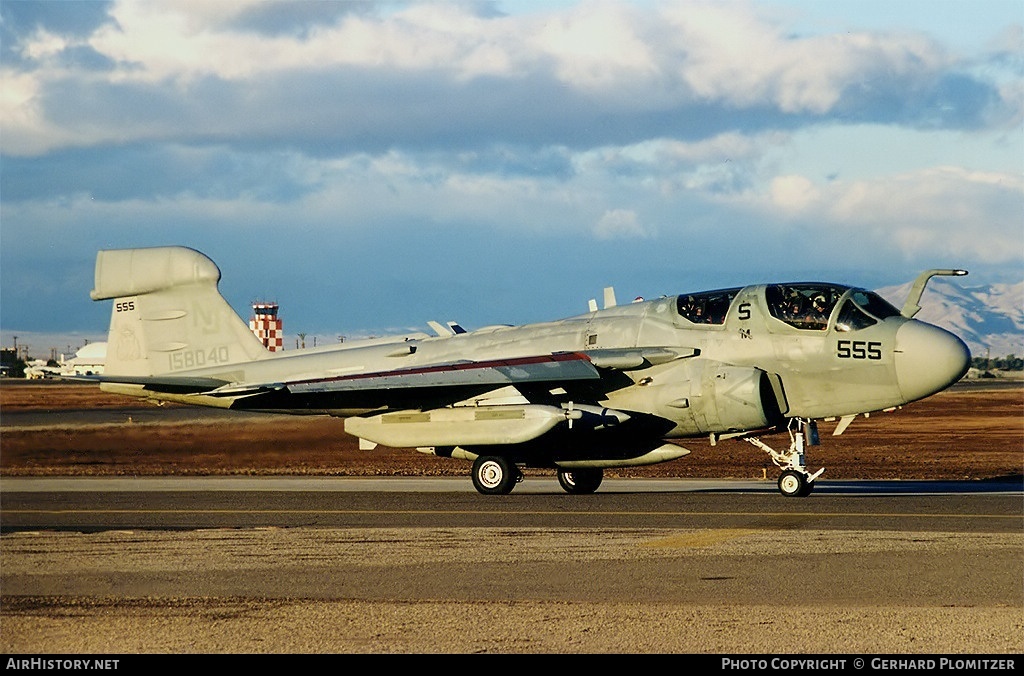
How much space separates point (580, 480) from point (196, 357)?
28.1 feet

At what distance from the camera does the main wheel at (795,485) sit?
2036 centimetres

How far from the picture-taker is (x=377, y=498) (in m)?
20.9

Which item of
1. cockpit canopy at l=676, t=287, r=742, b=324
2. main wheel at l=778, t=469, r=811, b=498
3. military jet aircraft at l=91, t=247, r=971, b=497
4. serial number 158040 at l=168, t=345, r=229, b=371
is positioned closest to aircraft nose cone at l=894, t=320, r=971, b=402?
military jet aircraft at l=91, t=247, r=971, b=497

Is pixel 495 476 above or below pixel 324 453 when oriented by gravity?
below

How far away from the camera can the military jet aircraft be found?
66.3ft

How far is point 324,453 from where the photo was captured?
34.7m

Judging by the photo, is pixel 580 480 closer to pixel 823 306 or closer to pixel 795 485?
pixel 795 485

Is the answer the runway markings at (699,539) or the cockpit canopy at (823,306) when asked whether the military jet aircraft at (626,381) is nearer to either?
the cockpit canopy at (823,306)

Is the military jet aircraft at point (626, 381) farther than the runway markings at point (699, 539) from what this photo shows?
Yes

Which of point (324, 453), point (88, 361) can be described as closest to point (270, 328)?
point (324, 453)

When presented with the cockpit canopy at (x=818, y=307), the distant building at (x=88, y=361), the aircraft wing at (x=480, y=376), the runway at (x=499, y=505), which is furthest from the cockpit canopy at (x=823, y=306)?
the distant building at (x=88, y=361)

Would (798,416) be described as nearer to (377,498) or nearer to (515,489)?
(515,489)

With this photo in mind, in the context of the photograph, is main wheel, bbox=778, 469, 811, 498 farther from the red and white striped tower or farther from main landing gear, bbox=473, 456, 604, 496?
the red and white striped tower

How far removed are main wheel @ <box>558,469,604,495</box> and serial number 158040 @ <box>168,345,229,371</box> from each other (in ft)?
25.4
